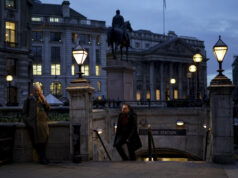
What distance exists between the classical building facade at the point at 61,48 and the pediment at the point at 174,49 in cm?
3190

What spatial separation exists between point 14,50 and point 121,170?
3183 centimetres

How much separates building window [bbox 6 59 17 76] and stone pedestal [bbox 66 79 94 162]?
2952 cm

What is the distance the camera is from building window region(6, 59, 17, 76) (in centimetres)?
3834

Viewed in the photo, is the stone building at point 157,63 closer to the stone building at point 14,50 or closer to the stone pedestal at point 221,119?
the stone building at point 14,50

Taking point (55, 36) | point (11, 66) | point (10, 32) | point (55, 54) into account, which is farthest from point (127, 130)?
point (55, 36)

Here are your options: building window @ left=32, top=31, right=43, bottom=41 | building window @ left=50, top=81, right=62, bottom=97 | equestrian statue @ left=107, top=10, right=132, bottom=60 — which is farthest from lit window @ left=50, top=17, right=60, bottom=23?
equestrian statue @ left=107, top=10, right=132, bottom=60

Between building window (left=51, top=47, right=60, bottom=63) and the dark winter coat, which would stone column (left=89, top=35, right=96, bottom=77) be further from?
the dark winter coat

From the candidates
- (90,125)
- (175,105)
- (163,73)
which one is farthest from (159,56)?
(90,125)

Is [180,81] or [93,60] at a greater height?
[93,60]

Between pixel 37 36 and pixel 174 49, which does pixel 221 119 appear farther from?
pixel 174 49

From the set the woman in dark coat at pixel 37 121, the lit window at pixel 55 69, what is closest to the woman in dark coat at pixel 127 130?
the woman in dark coat at pixel 37 121

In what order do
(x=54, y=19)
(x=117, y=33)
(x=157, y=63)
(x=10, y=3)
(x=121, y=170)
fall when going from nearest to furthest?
(x=121, y=170), (x=117, y=33), (x=10, y=3), (x=54, y=19), (x=157, y=63)

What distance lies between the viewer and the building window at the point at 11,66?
38.3 meters

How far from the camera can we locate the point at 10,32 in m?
38.6
